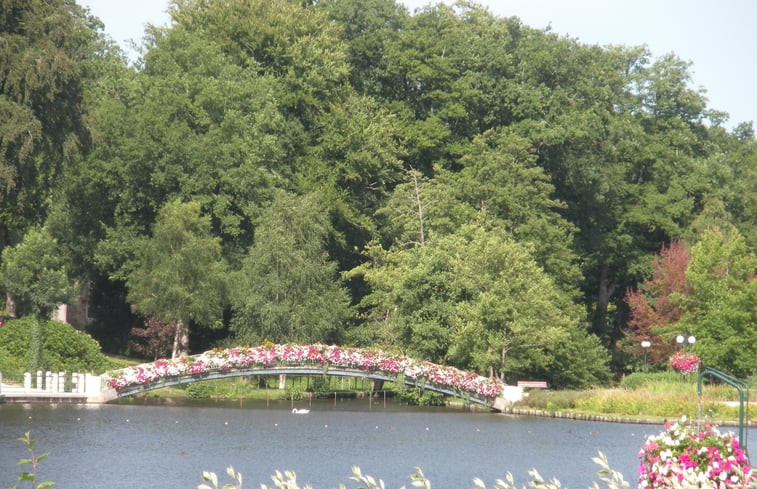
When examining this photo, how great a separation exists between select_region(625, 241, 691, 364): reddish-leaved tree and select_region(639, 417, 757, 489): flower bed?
35275 mm

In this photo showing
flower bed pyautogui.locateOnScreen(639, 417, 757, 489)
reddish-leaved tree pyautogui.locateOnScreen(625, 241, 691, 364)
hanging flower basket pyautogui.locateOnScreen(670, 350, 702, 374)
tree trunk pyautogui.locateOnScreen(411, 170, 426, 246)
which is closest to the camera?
flower bed pyautogui.locateOnScreen(639, 417, 757, 489)

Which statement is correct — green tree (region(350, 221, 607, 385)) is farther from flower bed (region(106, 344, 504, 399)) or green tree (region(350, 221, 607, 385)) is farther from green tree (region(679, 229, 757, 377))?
green tree (region(679, 229, 757, 377))

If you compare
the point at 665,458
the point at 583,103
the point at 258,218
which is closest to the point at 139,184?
the point at 258,218

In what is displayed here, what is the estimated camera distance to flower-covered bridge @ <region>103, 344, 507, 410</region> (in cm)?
3862

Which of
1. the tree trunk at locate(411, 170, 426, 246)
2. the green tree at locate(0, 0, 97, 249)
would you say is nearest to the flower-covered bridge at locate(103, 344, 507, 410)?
the green tree at locate(0, 0, 97, 249)

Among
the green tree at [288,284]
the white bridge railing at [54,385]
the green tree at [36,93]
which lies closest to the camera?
the green tree at [36,93]

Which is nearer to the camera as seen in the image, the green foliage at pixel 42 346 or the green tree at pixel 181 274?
the green foliage at pixel 42 346

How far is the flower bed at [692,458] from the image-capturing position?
13289 mm

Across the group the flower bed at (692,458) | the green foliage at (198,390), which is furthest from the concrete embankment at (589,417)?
the flower bed at (692,458)

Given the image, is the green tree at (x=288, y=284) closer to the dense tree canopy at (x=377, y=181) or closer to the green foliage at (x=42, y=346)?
the dense tree canopy at (x=377, y=181)

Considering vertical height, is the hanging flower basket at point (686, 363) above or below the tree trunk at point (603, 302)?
below

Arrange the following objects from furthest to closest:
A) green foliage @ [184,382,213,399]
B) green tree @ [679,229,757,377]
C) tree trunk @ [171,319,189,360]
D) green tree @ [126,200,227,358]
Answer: tree trunk @ [171,319,189,360] < green tree @ [126,200,227,358] < green tree @ [679,229,757,377] < green foliage @ [184,382,213,399]

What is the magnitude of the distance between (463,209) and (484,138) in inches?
211

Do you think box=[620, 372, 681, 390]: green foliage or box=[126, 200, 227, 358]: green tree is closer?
box=[620, 372, 681, 390]: green foliage
